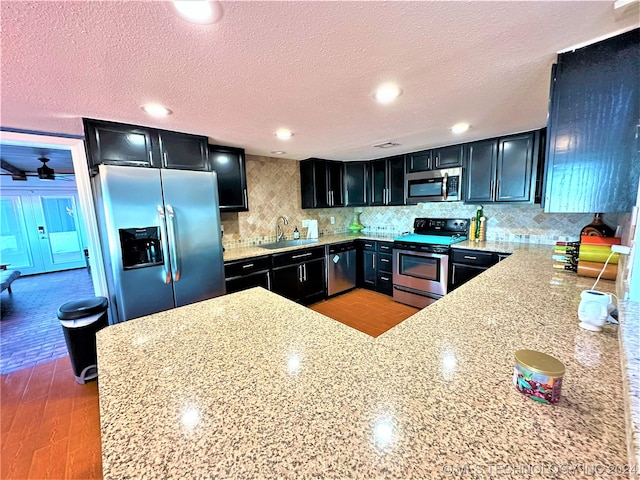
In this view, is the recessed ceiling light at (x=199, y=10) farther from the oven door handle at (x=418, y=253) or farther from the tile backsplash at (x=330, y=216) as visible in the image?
the oven door handle at (x=418, y=253)

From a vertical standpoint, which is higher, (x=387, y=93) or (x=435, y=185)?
(x=387, y=93)

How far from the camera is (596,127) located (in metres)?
1.17

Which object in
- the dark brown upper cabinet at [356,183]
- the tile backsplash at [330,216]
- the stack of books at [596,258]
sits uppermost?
the dark brown upper cabinet at [356,183]

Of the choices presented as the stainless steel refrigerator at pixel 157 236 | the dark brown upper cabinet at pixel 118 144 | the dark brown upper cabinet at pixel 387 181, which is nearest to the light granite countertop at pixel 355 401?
the stainless steel refrigerator at pixel 157 236

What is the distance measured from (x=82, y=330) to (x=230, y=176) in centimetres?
201

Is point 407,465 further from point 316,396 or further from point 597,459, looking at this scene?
point 597,459

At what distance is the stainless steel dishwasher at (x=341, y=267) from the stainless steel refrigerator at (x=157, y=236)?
71.7 inches

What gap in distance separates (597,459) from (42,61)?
2.35 meters

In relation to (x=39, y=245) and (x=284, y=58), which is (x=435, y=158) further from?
(x=39, y=245)

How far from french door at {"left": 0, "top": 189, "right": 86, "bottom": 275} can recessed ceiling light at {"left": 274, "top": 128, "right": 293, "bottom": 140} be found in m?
7.04

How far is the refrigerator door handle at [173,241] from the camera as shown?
2.23 m

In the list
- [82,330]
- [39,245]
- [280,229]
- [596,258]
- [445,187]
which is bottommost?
[82,330]

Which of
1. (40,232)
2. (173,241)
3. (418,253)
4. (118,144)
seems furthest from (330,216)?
(40,232)

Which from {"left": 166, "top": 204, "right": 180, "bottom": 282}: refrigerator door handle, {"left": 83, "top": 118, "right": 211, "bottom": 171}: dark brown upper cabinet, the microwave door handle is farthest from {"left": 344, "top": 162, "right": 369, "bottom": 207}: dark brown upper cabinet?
{"left": 166, "top": 204, "right": 180, "bottom": 282}: refrigerator door handle
